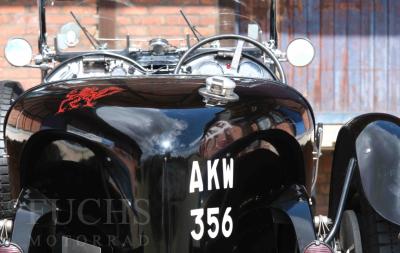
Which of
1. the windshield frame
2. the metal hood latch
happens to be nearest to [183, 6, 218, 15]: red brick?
the windshield frame

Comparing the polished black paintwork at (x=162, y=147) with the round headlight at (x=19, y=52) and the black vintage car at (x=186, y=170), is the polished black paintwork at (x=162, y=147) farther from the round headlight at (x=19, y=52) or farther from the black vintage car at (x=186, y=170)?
the round headlight at (x=19, y=52)

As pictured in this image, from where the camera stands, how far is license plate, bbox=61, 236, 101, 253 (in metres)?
3.16

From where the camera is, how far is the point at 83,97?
3.16 meters

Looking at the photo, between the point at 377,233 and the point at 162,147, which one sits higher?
the point at 162,147

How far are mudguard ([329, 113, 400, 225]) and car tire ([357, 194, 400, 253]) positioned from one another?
5cm

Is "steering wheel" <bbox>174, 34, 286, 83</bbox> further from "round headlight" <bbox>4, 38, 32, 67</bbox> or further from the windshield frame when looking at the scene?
"round headlight" <bbox>4, 38, 32, 67</bbox>

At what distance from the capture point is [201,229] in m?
3.00

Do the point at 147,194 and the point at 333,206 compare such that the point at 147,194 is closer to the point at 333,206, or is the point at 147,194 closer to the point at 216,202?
the point at 216,202

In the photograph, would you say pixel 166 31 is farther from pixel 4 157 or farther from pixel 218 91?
pixel 218 91

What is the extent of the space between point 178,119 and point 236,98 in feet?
0.84

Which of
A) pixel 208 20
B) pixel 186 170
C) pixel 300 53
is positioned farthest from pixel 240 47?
pixel 186 170

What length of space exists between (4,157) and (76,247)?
91 centimetres

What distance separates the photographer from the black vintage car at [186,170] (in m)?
2.96

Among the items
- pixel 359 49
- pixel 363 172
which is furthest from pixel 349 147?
pixel 359 49
